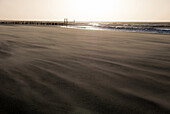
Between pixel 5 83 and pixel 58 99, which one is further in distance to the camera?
pixel 5 83

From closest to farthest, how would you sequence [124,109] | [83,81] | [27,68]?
[124,109]
[83,81]
[27,68]

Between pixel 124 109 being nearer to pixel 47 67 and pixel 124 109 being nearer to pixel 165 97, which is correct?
pixel 165 97

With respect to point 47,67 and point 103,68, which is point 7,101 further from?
point 103,68

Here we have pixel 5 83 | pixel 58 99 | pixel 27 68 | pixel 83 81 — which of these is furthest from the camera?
pixel 27 68

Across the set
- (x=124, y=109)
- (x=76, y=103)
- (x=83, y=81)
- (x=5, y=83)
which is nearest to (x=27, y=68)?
(x=5, y=83)

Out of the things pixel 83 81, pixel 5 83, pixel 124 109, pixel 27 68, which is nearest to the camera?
pixel 124 109

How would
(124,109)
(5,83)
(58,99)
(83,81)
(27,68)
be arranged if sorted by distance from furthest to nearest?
(27,68), (83,81), (5,83), (58,99), (124,109)

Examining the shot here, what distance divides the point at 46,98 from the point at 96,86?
69 cm

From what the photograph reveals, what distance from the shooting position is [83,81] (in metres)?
2.21

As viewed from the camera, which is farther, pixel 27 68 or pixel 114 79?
pixel 27 68

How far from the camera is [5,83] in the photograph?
2031mm

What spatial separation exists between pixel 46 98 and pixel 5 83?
2.41ft

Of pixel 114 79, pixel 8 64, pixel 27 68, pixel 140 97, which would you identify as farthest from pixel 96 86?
pixel 8 64

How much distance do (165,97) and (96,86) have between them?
0.84 meters
